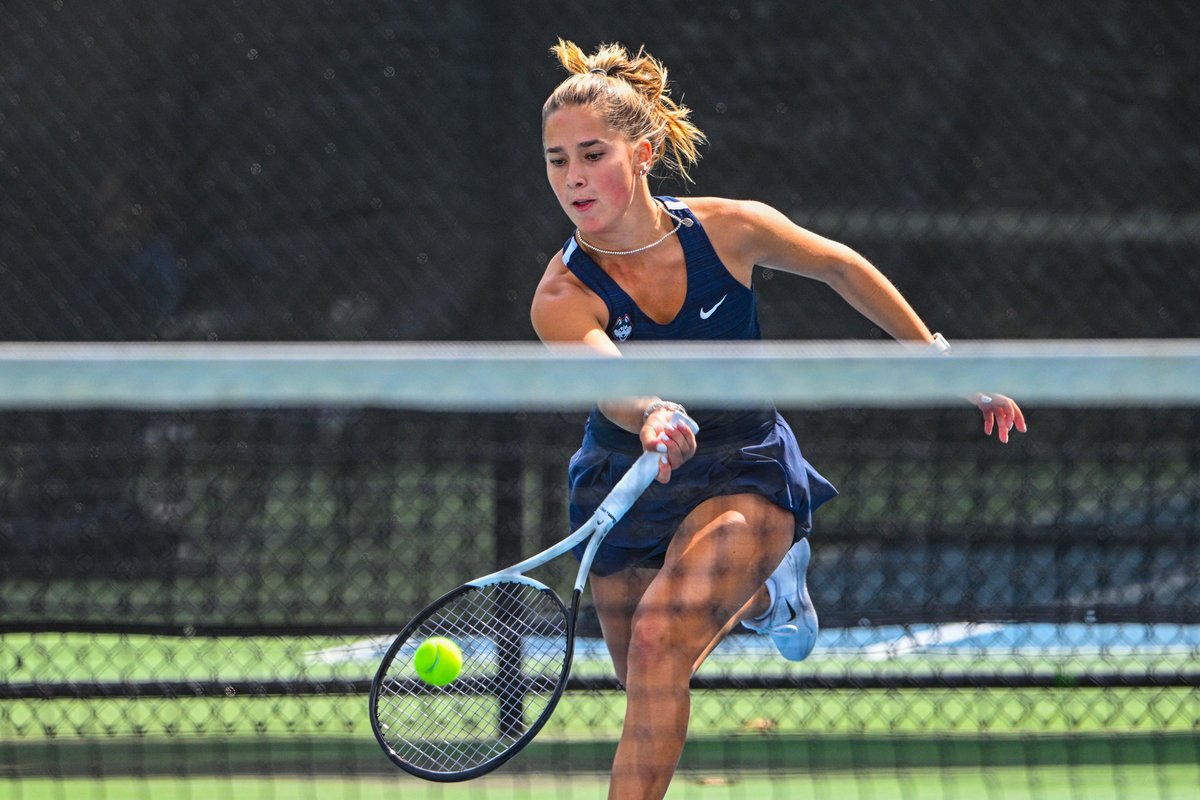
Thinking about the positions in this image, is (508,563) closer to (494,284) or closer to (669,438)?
(494,284)

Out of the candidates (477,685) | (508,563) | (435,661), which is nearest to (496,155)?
(508,563)

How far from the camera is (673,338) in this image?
7.74 ft

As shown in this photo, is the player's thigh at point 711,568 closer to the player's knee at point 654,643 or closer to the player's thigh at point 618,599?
the player's knee at point 654,643

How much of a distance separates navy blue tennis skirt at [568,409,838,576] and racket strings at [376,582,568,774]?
155 mm

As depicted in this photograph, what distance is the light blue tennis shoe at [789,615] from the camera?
244cm

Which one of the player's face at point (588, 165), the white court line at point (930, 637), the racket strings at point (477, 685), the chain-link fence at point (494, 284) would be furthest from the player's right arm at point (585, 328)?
the white court line at point (930, 637)

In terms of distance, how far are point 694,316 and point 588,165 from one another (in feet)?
0.96

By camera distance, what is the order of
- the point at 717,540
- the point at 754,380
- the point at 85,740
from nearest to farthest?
1. the point at 754,380
2. the point at 717,540
3. the point at 85,740

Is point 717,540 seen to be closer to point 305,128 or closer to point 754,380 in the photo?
point 754,380

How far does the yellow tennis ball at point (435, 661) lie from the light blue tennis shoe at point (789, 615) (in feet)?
1.61

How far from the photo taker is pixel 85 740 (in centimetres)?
326

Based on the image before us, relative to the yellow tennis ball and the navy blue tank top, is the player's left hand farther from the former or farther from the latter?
the yellow tennis ball

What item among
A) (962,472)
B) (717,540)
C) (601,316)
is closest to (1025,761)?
(962,472)

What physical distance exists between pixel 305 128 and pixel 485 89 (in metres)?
0.44
